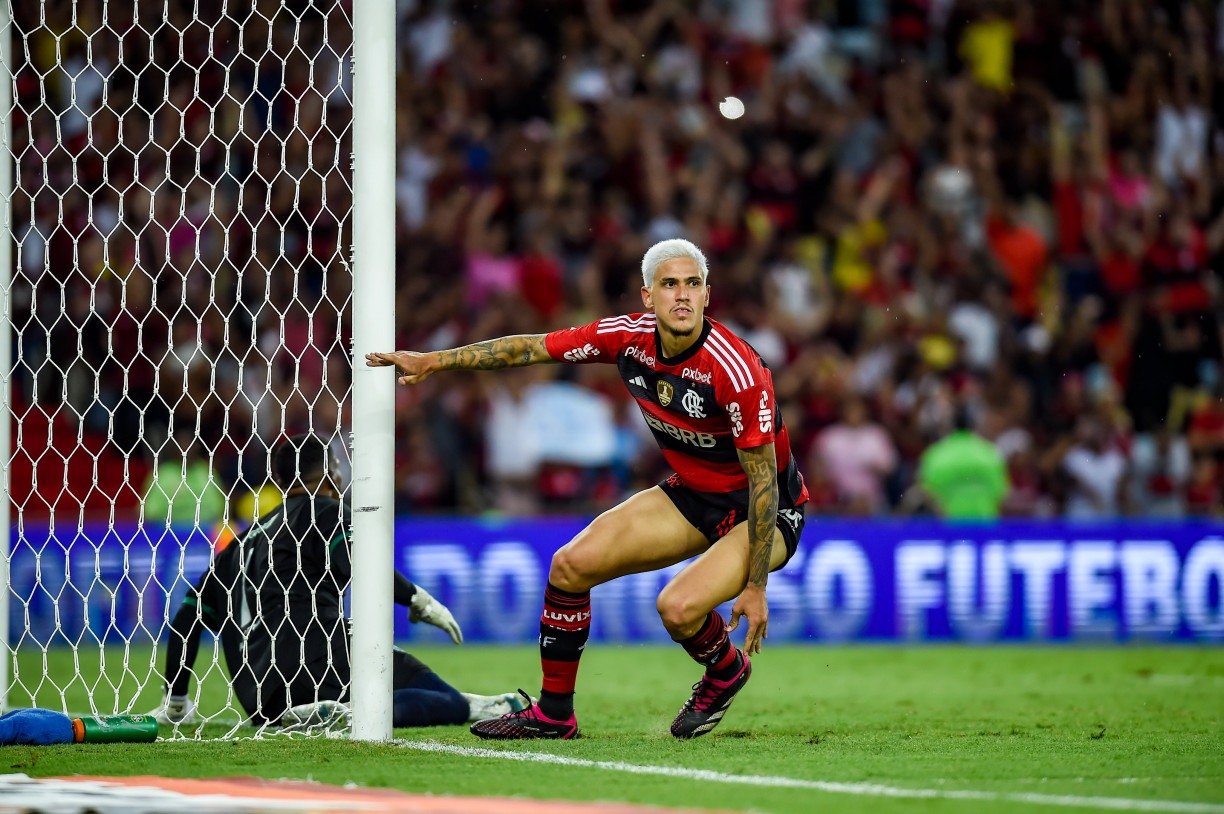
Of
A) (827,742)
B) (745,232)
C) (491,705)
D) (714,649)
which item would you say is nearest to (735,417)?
(714,649)

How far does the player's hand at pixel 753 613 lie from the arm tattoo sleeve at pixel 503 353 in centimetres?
137

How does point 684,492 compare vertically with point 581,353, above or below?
below

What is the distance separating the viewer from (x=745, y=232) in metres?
17.5

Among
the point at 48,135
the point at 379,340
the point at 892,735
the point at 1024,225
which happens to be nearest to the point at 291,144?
the point at 48,135

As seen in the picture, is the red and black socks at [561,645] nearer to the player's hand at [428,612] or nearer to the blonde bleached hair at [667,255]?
the player's hand at [428,612]

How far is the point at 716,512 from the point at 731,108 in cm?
1111

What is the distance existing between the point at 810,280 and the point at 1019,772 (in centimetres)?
1150

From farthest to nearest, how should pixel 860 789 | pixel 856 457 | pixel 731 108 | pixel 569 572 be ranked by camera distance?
pixel 731 108 < pixel 856 457 < pixel 569 572 < pixel 860 789

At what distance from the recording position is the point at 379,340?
7285 millimetres

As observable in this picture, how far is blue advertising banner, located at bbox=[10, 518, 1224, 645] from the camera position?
13984 millimetres

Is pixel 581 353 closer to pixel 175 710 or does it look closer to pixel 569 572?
pixel 569 572

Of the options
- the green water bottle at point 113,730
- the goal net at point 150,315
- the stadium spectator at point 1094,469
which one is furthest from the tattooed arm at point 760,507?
the stadium spectator at point 1094,469

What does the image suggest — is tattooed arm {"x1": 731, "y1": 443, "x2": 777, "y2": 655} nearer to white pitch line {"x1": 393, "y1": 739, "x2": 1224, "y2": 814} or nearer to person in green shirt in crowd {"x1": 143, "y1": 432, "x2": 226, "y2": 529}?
white pitch line {"x1": 393, "y1": 739, "x2": 1224, "y2": 814}

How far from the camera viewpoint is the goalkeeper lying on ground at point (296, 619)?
314 inches
